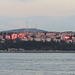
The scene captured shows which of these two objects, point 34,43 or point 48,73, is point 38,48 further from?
point 48,73

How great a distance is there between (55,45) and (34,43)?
9631mm

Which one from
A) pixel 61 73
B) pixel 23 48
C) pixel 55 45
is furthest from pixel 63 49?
pixel 61 73

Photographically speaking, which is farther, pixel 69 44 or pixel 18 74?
pixel 69 44

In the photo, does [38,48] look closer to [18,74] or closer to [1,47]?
[1,47]

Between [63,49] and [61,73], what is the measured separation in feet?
455

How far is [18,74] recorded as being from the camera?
50.4 metres

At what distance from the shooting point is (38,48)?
193m

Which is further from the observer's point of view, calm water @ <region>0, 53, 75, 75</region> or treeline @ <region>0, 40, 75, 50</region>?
treeline @ <region>0, 40, 75, 50</region>

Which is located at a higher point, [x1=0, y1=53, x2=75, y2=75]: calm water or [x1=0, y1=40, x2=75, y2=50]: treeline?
[x1=0, y1=40, x2=75, y2=50]: treeline

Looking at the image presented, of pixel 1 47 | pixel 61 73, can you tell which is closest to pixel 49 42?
pixel 1 47

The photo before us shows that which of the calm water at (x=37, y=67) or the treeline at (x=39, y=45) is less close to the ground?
the treeline at (x=39, y=45)

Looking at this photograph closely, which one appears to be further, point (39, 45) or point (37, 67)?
point (39, 45)

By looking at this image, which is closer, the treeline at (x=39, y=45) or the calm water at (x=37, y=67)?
the calm water at (x=37, y=67)

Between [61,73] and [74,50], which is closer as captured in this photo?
[61,73]
